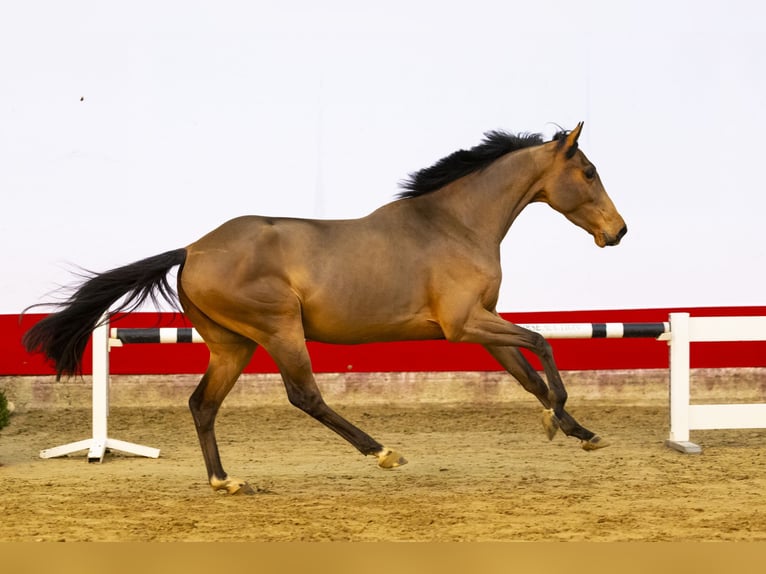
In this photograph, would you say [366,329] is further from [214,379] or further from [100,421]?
[100,421]

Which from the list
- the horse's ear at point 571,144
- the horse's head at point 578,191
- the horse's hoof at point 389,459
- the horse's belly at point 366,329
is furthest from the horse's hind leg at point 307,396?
the horse's ear at point 571,144

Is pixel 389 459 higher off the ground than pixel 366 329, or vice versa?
pixel 366 329

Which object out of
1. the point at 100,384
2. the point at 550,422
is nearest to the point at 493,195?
the point at 550,422

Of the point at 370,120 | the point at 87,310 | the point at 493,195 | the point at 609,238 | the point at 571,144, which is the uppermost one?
the point at 370,120

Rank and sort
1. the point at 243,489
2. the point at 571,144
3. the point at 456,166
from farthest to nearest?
the point at 456,166 → the point at 571,144 → the point at 243,489

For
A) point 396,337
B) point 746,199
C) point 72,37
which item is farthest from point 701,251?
point 72,37

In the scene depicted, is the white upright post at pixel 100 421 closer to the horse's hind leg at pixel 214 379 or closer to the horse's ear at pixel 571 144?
the horse's hind leg at pixel 214 379

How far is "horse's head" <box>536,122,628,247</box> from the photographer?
19.0 feet

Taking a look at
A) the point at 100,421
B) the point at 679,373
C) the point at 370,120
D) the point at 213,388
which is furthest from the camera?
the point at 370,120

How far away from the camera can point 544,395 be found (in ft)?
18.2

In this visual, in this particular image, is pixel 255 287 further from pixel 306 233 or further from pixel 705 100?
pixel 705 100

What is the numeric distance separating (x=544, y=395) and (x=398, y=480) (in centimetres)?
93

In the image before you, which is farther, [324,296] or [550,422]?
[550,422]

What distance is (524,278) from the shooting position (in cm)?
865
